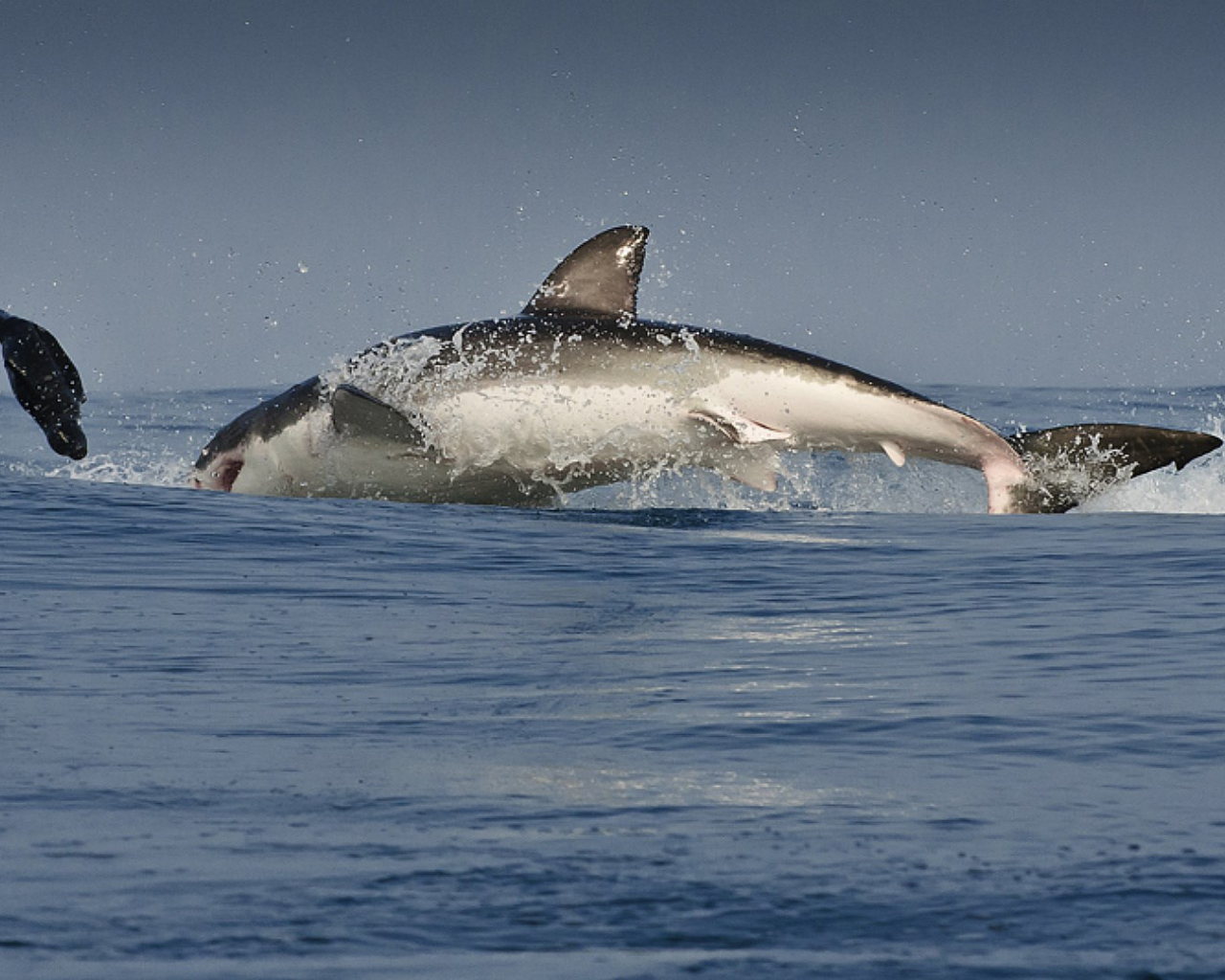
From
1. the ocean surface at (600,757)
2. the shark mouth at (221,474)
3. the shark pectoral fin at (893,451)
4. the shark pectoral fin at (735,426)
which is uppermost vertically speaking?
the shark pectoral fin at (735,426)

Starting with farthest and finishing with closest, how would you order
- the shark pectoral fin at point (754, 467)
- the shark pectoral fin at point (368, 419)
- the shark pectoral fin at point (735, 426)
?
the shark pectoral fin at point (754, 467) → the shark pectoral fin at point (735, 426) → the shark pectoral fin at point (368, 419)

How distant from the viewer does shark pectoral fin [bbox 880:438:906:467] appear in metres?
11.9

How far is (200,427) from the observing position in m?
32.9

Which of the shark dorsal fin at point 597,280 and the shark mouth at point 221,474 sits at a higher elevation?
the shark dorsal fin at point 597,280

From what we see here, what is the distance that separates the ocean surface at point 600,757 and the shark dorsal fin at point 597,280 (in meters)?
2.15

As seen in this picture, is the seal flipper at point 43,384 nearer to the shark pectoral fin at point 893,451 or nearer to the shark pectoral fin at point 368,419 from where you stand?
the shark pectoral fin at point 368,419

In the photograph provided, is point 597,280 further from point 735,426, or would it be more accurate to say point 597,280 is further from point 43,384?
point 43,384

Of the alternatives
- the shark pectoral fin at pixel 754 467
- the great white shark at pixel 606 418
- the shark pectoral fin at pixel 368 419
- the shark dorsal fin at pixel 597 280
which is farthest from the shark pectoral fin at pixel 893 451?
the shark pectoral fin at pixel 368 419

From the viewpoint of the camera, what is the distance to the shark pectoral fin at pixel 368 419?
11.2 meters

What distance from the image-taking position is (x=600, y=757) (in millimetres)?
4840

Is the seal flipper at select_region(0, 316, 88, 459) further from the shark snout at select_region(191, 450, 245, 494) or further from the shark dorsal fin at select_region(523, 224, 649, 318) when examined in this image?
the shark dorsal fin at select_region(523, 224, 649, 318)

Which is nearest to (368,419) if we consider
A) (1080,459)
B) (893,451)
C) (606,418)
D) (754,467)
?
(606,418)

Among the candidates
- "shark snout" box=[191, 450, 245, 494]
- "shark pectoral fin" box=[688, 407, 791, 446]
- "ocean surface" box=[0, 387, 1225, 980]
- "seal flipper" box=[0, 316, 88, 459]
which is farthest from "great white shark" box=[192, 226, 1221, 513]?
"seal flipper" box=[0, 316, 88, 459]

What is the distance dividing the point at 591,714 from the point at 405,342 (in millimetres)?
7096
